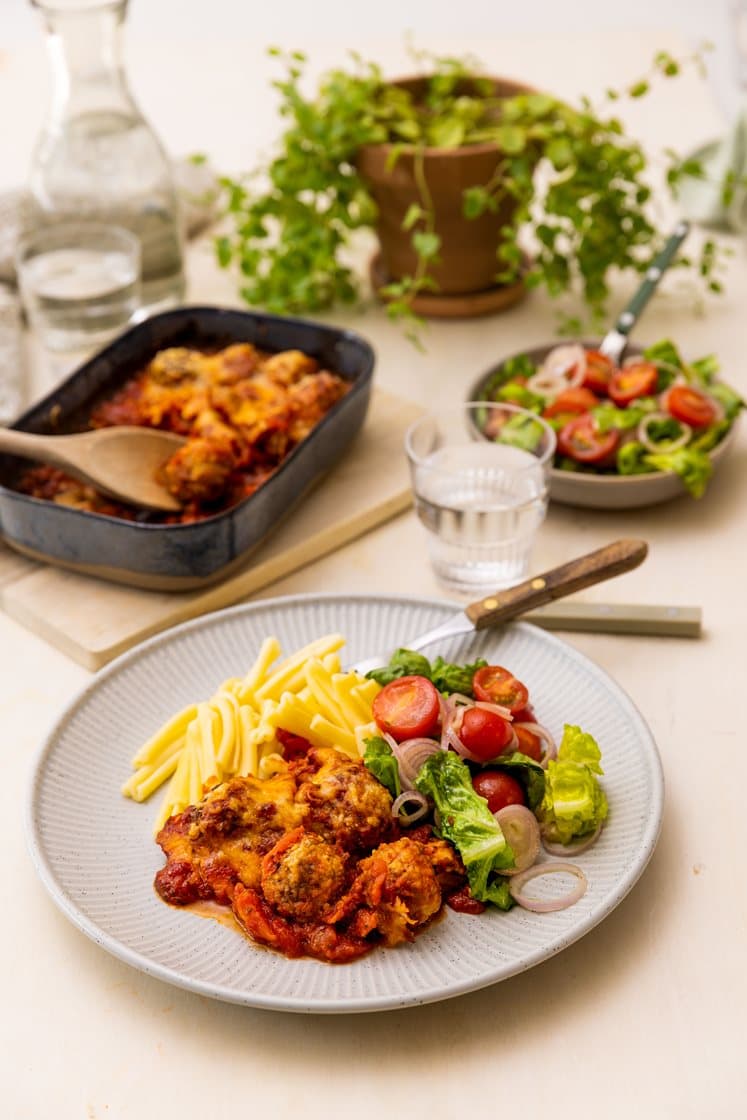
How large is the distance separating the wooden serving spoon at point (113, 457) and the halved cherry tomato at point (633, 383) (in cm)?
96

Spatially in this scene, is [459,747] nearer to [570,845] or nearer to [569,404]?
[570,845]

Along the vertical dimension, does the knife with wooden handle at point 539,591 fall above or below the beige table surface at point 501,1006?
above

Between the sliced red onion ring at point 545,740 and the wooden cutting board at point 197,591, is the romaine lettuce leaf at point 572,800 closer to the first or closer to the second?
the sliced red onion ring at point 545,740

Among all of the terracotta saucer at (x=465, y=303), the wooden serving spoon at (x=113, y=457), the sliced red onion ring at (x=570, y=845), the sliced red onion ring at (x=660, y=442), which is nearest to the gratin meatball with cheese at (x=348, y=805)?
the sliced red onion ring at (x=570, y=845)

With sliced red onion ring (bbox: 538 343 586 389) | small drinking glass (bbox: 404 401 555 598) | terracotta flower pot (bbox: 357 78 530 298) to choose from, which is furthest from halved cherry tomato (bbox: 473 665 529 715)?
Answer: terracotta flower pot (bbox: 357 78 530 298)

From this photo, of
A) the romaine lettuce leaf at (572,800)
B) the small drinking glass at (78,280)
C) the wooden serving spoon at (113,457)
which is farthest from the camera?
the small drinking glass at (78,280)

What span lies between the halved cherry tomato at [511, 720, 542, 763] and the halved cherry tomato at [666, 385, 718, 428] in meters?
Answer: 0.99

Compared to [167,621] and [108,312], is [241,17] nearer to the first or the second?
[108,312]

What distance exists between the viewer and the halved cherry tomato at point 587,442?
2.80m

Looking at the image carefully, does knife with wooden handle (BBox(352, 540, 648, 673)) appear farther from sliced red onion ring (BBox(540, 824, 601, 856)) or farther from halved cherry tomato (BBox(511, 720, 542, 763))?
sliced red onion ring (BBox(540, 824, 601, 856))

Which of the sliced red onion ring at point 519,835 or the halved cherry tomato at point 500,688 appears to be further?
the halved cherry tomato at point 500,688

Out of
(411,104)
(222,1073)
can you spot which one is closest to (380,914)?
(222,1073)

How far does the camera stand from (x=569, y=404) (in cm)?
291

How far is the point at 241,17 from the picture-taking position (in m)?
7.70
